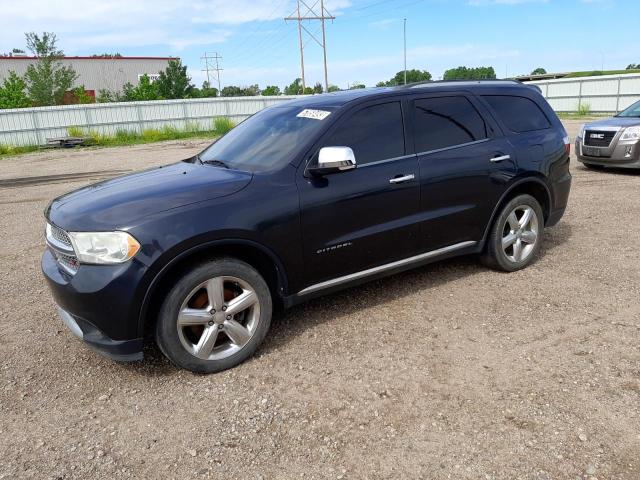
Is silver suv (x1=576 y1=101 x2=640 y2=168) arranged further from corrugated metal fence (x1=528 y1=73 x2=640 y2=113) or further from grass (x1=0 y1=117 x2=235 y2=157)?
corrugated metal fence (x1=528 y1=73 x2=640 y2=113)

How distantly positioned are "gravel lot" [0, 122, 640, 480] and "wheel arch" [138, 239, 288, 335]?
0.48m

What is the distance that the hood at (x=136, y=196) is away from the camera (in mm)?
3270

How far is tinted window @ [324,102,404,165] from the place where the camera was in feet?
13.3

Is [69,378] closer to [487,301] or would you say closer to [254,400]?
[254,400]

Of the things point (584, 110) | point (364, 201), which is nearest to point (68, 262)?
point (364, 201)

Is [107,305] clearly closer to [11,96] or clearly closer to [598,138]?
[598,138]

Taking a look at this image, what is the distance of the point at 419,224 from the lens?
4379mm

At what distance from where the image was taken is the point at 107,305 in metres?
3.17

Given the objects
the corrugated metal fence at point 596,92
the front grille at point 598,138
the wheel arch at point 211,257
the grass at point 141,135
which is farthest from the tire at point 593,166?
the corrugated metal fence at point 596,92

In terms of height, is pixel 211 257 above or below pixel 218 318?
above

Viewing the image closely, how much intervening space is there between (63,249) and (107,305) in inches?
21.6

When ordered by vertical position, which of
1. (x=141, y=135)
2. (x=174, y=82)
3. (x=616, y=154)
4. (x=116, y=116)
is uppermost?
(x=174, y=82)

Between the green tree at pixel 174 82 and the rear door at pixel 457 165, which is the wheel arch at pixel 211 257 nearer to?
the rear door at pixel 457 165

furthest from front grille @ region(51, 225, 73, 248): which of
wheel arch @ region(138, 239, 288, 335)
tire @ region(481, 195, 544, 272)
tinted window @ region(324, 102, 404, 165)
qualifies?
tire @ region(481, 195, 544, 272)
